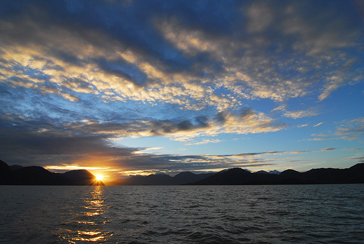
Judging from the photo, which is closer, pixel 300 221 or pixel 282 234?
pixel 282 234

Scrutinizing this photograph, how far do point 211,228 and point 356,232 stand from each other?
45.1 feet

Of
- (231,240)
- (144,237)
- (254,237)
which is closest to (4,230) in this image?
(144,237)

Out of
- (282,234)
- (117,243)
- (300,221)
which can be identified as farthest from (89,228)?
(300,221)

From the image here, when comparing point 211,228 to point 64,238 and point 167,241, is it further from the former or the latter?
point 64,238

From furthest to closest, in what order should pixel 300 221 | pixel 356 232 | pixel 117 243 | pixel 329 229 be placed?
1. pixel 300 221
2. pixel 329 229
3. pixel 356 232
4. pixel 117 243

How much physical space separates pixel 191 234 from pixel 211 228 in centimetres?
319

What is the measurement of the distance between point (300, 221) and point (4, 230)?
33.4 meters

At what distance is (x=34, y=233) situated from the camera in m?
18.9

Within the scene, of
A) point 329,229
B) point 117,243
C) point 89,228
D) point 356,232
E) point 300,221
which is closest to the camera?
point 117,243

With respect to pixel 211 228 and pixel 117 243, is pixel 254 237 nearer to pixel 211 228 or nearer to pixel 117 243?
pixel 211 228

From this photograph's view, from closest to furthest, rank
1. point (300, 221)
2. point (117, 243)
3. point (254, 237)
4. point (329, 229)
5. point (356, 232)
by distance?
point (117, 243) < point (254, 237) < point (356, 232) < point (329, 229) < point (300, 221)

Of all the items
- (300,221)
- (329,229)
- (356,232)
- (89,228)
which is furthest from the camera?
(300,221)

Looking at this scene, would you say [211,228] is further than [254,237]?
Yes

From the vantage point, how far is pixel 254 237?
1694cm
